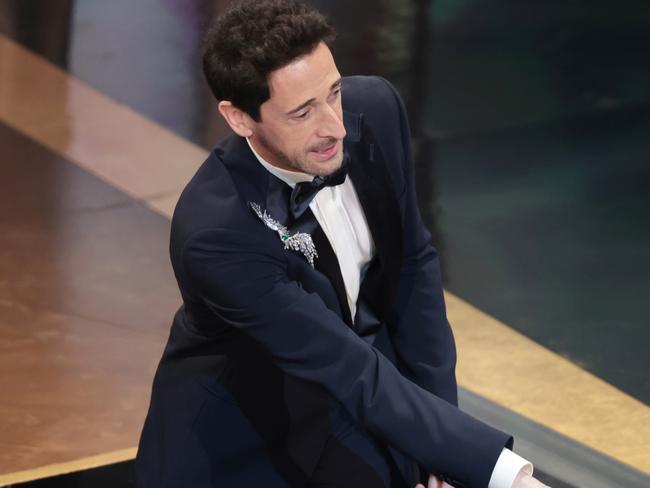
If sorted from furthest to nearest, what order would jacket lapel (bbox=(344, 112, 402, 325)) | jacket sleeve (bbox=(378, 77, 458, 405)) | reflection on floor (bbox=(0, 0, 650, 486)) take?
reflection on floor (bbox=(0, 0, 650, 486))
jacket sleeve (bbox=(378, 77, 458, 405))
jacket lapel (bbox=(344, 112, 402, 325))

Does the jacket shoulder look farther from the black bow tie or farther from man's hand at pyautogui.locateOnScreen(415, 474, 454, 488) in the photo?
man's hand at pyautogui.locateOnScreen(415, 474, 454, 488)

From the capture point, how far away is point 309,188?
6.81 feet

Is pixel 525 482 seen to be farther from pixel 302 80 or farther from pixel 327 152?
pixel 302 80

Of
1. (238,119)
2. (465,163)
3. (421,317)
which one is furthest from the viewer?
(465,163)

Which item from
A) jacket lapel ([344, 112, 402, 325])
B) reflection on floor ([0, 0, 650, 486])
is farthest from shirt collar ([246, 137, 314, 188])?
reflection on floor ([0, 0, 650, 486])

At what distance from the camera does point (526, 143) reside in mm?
4750

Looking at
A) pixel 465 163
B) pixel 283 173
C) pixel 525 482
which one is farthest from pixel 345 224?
pixel 465 163

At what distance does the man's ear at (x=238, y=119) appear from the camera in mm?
2045

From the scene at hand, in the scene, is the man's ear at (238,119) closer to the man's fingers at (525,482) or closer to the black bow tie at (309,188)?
the black bow tie at (309,188)

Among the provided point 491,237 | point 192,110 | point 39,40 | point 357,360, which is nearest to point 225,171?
point 357,360

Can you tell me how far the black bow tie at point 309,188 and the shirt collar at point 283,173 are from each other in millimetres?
25

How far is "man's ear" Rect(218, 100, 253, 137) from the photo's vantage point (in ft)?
6.71

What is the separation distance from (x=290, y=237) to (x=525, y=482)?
1.65 ft

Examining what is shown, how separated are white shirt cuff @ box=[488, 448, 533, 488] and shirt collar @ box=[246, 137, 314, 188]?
0.51 metres
